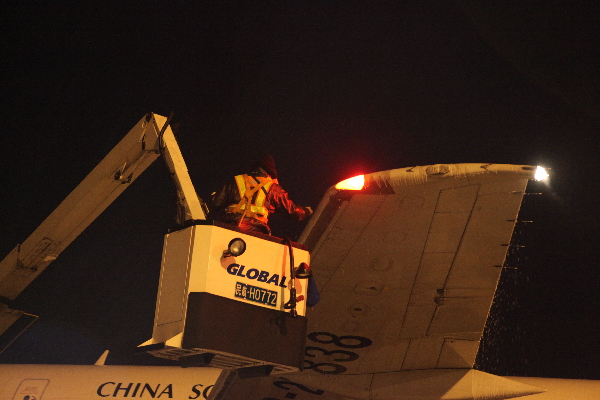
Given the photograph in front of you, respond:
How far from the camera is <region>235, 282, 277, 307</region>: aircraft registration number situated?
16.2 feet

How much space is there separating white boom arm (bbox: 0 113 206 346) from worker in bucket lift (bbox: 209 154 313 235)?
267mm

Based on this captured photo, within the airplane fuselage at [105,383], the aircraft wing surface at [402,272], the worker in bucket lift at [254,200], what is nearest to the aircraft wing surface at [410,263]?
the aircraft wing surface at [402,272]

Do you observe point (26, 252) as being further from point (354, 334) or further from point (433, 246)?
point (433, 246)

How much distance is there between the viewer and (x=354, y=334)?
802cm

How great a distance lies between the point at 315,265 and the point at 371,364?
2065 millimetres

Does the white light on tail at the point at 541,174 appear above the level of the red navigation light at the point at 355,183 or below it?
above

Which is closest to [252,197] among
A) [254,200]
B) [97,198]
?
[254,200]

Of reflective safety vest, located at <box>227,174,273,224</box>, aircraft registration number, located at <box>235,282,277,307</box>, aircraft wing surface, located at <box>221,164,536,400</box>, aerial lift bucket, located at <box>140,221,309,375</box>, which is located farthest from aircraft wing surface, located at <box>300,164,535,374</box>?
aircraft registration number, located at <box>235,282,277,307</box>

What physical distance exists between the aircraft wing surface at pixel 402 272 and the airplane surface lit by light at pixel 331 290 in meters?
0.02

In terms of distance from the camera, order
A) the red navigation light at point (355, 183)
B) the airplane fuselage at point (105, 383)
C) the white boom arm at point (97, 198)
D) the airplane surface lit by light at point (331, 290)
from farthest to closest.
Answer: the airplane fuselage at point (105, 383) → the white boom arm at point (97, 198) → the red navigation light at point (355, 183) → the airplane surface lit by light at point (331, 290)

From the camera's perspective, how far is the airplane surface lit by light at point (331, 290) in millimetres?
4922

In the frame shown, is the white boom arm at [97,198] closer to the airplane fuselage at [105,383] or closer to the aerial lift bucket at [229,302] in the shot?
the aerial lift bucket at [229,302]

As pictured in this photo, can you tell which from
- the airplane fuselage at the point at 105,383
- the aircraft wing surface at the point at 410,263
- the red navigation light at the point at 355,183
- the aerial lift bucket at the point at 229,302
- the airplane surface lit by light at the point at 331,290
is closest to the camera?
the aerial lift bucket at the point at 229,302

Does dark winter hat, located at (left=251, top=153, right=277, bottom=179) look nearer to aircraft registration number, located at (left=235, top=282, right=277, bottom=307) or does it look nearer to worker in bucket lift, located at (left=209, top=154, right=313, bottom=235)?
worker in bucket lift, located at (left=209, top=154, right=313, bottom=235)
